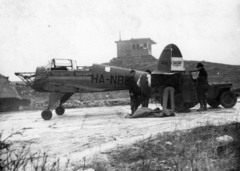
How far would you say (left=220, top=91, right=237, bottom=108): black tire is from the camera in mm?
8875

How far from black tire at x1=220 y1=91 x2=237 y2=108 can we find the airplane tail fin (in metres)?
2.06

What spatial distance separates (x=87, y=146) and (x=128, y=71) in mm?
5599

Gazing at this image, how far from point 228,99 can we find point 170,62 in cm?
281

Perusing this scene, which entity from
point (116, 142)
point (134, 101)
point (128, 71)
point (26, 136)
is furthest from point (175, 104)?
point (26, 136)

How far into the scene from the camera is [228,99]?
29.3 feet

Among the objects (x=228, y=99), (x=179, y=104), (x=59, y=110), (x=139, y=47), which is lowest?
(x=59, y=110)

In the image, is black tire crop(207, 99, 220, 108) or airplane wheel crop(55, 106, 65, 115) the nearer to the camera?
black tire crop(207, 99, 220, 108)

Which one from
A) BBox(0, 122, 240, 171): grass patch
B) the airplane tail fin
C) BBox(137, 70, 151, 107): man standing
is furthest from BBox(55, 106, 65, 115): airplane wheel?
BBox(0, 122, 240, 171): grass patch

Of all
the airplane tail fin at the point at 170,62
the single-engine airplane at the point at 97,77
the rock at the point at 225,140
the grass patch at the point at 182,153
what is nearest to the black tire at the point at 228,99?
the single-engine airplane at the point at 97,77

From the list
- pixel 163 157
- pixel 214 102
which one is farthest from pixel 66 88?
pixel 163 157

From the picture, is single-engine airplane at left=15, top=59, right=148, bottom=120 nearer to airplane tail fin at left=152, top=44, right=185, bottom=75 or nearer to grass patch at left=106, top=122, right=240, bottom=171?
airplane tail fin at left=152, top=44, right=185, bottom=75

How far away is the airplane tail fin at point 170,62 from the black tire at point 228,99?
80.9 inches

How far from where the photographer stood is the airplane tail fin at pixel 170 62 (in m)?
8.52

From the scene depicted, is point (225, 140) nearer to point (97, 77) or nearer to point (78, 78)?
point (97, 77)
